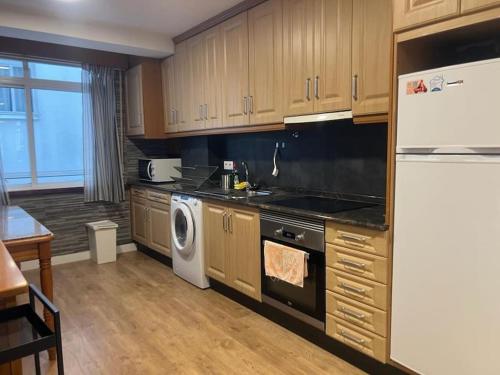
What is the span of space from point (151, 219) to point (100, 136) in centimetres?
117

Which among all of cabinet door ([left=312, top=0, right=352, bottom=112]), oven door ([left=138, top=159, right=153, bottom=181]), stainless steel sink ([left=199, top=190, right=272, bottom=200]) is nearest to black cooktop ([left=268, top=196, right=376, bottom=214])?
stainless steel sink ([left=199, top=190, right=272, bottom=200])

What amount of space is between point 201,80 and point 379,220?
2.45m

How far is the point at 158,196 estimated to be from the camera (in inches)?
159

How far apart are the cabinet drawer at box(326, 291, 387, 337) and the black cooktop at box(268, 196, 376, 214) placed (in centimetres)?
52

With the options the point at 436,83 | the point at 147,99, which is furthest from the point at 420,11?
the point at 147,99

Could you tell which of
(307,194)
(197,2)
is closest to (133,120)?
(197,2)

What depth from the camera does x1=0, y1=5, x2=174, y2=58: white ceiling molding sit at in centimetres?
317

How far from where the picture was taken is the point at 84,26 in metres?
3.48

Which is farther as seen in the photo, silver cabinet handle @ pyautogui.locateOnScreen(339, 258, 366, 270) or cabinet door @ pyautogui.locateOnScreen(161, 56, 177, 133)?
cabinet door @ pyautogui.locateOnScreen(161, 56, 177, 133)

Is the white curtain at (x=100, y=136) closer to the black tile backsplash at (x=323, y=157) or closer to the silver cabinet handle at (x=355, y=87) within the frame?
the black tile backsplash at (x=323, y=157)

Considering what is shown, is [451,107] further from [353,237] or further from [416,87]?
[353,237]

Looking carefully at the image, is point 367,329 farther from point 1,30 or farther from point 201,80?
point 1,30

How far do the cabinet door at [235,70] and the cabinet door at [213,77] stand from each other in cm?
7

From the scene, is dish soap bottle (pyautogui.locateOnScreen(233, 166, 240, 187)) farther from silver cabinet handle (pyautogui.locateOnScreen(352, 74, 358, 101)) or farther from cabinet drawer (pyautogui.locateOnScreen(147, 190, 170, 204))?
silver cabinet handle (pyautogui.locateOnScreen(352, 74, 358, 101))
